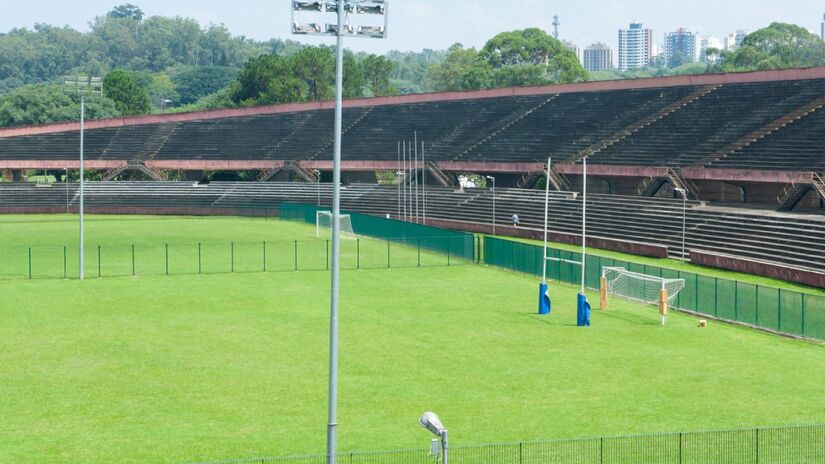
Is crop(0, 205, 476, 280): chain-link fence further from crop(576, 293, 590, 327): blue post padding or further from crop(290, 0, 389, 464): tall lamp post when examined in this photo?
crop(290, 0, 389, 464): tall lamp post

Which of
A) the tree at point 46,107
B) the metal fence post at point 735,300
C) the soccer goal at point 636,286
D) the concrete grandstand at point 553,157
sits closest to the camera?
the metal fence post at point 735,300

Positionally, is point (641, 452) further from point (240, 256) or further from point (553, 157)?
point (553, 157)

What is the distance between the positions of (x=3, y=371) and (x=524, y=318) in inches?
809

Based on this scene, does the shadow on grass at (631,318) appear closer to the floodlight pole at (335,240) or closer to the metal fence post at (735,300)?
the metal fence post at (735,300)

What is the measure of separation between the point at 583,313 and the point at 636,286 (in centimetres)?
844

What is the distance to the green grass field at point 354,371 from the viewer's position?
1214 inches

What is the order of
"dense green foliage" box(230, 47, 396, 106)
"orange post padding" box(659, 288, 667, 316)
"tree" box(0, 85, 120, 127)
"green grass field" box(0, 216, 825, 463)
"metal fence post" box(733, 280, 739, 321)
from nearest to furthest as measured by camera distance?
"green grass field" box(0, 216, 825, 463), "orange post padding" box(659, 288, 667, 316), "metal fence post" box(733, 280, 739, 321), "tree" box(0, 85, 120, 127), "dense green foliage" box(230, 47, 396, 106)

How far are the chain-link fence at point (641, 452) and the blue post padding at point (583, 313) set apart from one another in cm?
1815

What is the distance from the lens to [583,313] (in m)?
47.4

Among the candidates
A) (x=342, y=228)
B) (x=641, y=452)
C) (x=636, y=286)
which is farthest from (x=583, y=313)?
(x=342, y=228)

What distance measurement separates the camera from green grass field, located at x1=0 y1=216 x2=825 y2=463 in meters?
30.8

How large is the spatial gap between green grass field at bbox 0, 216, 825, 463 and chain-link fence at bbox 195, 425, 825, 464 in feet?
6.16

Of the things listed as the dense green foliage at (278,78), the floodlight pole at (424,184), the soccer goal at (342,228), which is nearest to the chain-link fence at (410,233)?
the soccer goal at (342,228)

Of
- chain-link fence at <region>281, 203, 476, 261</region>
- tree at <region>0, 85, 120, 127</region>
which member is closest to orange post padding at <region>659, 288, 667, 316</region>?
chain-link fence at <region>281, 203, 476, 261</region>
